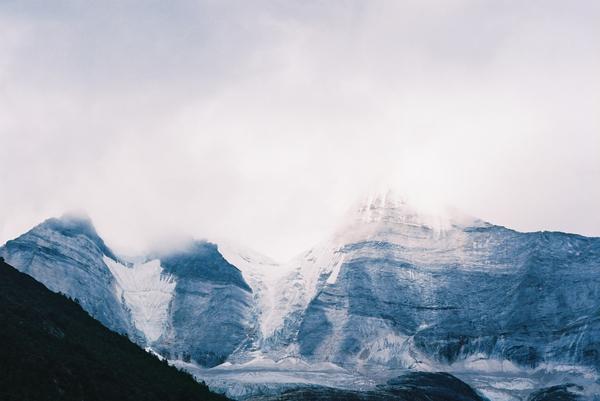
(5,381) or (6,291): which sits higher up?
(6,291)

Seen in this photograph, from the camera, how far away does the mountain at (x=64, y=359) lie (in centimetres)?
11906

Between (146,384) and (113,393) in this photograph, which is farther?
(146,384)

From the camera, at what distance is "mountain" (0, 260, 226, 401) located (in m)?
119

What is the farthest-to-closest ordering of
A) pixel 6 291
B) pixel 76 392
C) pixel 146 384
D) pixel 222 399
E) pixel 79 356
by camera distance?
1. pixel 222 399
2. pixel 6 291
3. pixel 146 384
4. pixel 79 356
5. pixel 76 392

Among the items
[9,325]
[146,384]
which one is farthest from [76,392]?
[146,384]

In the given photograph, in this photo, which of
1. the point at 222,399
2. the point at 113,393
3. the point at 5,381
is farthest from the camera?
the point at 222,399

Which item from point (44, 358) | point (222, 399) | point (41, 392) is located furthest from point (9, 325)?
point (222, 399)

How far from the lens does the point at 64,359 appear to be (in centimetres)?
13388

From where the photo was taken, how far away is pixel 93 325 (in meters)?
180

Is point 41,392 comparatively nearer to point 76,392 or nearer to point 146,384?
point 76,392

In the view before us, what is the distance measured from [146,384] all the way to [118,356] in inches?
538

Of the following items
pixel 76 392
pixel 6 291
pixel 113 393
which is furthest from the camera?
pixel 6 291

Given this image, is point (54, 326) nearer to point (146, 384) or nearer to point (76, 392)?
point (146, 384)

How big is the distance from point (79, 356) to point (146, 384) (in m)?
14.1
